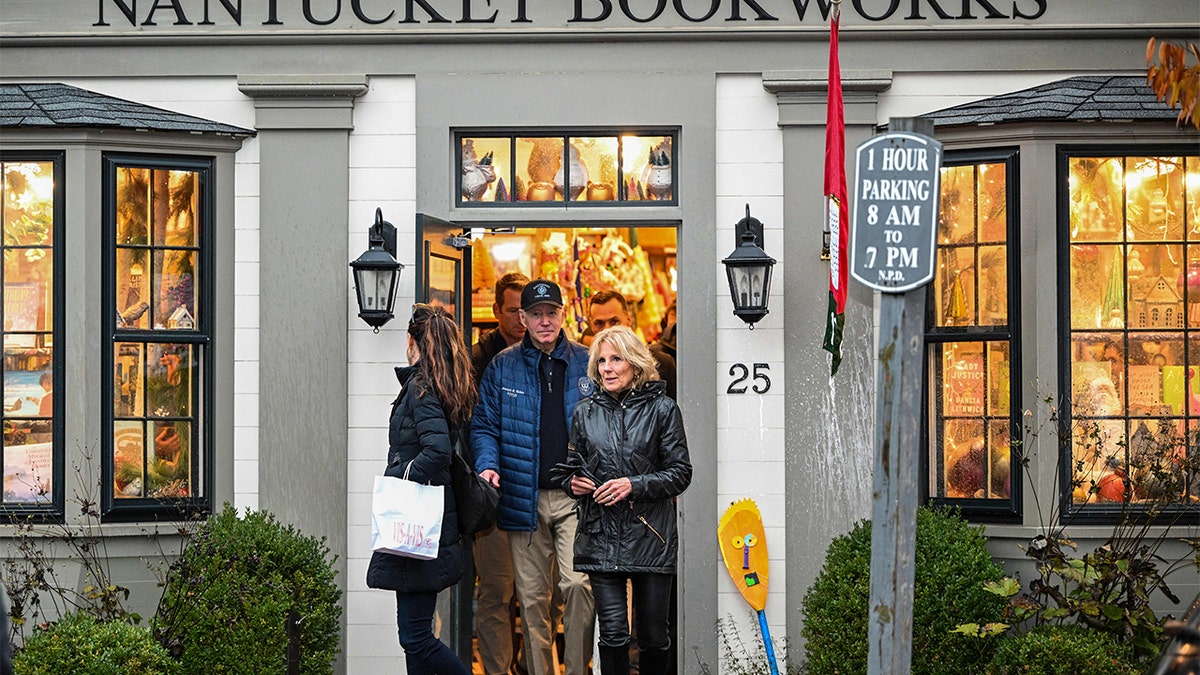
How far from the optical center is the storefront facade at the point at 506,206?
7.86 m

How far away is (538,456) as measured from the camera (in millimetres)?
7758

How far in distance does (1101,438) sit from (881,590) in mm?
4005

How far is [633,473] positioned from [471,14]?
2.95m

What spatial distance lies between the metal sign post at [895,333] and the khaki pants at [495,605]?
4161 millimetres

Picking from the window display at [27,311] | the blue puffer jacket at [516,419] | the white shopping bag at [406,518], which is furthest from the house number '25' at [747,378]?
the window display at [27,311]

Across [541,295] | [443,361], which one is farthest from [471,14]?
[443,361]

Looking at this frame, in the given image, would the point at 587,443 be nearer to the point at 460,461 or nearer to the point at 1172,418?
the point at 460,461

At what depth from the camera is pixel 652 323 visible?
10.7m

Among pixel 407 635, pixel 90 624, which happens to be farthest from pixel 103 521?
pixel 407 635

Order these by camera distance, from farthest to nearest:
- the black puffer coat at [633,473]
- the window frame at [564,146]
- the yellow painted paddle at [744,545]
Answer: the window frame at [564,146] → the yellow painted paddle at [744,545] → the black puffer coat at [633,473]

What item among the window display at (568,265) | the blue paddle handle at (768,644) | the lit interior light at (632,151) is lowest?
the blue paddle handle at (768,644)

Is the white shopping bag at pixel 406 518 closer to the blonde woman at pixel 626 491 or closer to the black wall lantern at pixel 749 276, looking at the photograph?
the blonde woman at pixel 626 491

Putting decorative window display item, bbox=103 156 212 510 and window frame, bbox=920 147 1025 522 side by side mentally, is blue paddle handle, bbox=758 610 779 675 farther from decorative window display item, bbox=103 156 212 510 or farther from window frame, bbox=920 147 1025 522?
decorative window display item, bbox=103 156 212 510

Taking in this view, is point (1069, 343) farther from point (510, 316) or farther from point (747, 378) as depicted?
point (510, 316)
